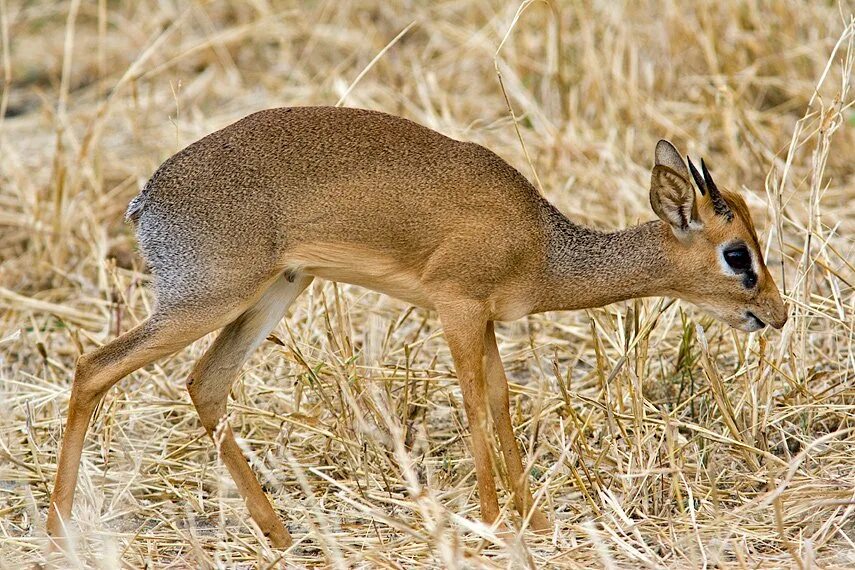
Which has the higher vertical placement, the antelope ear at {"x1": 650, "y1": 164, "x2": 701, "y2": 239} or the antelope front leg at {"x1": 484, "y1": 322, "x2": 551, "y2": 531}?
the antelope ear at {"x1": 650, "y1": 164, "x2": 701, "y2": 239}

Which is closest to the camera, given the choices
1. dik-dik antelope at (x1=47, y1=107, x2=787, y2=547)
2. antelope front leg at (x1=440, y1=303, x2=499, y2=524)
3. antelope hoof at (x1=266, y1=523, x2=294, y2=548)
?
dik-dik antelope at (x1=47, y1=107, x2=787, y2=547)

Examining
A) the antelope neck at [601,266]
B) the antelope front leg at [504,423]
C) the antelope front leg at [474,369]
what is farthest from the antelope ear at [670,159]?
the antelope front leg at [504,423]

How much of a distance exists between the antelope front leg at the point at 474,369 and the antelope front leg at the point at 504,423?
11 centimetres

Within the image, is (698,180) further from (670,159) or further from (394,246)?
(394,246)

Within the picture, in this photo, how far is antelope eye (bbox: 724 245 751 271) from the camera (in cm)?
442

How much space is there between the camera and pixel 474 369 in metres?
4.38

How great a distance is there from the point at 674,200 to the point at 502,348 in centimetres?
173

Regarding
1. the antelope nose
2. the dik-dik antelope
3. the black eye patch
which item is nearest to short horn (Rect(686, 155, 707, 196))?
the dik-dik antelope

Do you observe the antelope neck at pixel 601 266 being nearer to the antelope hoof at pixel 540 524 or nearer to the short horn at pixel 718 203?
the short horn at pixel 718 203

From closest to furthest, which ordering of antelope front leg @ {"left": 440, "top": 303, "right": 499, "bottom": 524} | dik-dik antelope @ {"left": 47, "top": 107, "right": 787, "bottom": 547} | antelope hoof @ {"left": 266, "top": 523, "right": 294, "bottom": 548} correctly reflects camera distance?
dik-dik antelope @ {"left": 47, "top": 107, "right": 787, "bottom": 547}, antelope front leg @ {"left": 440, "top": 303, "right": 499, "bottom": 524}, antelope hoof @ {"left": 266, "top": 523, "right": 294, "bottom": 548}

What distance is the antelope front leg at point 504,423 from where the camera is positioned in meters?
4.43

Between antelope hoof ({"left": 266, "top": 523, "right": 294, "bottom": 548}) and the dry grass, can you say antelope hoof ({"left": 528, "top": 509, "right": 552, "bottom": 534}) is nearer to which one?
the dry grass

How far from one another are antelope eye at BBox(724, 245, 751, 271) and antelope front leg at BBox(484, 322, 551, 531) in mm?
898

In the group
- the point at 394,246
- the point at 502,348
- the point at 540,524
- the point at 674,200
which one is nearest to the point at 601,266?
the point at 674,200
